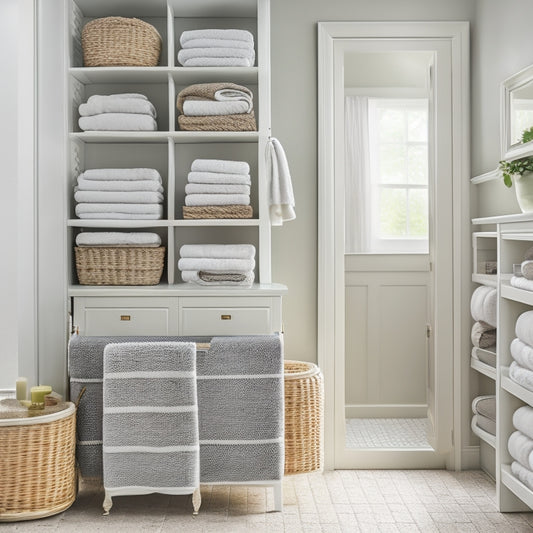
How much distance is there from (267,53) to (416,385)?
1.80m

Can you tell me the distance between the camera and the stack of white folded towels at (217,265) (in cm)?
313

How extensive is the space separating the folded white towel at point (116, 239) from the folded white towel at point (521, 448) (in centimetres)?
174

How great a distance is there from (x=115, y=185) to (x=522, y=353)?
6.16 feet

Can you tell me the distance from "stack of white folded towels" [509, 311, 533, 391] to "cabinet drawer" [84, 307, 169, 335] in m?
1.43

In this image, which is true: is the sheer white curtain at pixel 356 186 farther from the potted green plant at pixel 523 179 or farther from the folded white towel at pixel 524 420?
the folded white towel at pixel 524 420

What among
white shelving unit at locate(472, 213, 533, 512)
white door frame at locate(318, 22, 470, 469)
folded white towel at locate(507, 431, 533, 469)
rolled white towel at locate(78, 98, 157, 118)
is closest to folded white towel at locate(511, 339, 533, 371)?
white shelving unit at locate(472, 213, 533, 512)

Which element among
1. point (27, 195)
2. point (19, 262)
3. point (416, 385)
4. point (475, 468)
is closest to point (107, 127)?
point (27, 195)

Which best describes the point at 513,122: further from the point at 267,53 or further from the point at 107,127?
the point at 107,127

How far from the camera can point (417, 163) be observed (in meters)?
3.56

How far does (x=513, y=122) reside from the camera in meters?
3.00

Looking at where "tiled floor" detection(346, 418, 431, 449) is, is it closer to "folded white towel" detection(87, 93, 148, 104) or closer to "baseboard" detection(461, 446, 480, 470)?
"baseboard" detection(461, 446, 480, 470)

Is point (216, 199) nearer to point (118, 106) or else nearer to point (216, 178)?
point (216, 178)

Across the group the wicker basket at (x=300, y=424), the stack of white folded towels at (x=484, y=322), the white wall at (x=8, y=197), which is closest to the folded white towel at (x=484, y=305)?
the stack of white folded towels at (x=484, y=322)

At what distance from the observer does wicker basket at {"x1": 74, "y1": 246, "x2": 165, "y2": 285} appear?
3.19 metres
